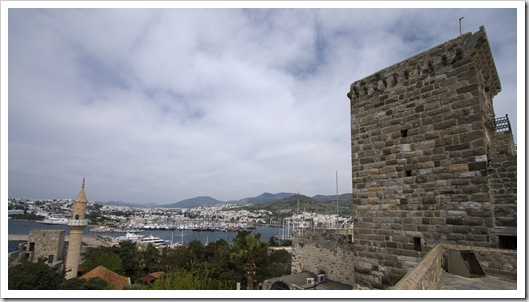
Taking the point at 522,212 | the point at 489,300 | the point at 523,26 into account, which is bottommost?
the point at 489,300

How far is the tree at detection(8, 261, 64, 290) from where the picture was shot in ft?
49.2

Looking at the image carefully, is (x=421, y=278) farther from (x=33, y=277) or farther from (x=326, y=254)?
(x=33, y=277)

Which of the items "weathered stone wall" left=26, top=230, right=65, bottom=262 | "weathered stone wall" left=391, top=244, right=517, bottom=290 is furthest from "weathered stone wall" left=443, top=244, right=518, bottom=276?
"weathered stone wall" left=26, top=230, right=65, bottom=262

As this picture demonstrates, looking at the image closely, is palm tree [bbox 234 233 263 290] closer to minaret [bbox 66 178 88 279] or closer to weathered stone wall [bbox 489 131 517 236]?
weathered stone wall [bbox 489 131 517 236]

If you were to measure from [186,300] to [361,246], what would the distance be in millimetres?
4212

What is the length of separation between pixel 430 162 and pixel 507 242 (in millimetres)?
1720

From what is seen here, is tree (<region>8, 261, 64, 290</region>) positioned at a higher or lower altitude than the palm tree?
lower

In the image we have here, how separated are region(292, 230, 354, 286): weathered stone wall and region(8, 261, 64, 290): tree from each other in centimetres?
1324

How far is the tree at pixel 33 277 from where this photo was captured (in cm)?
1501

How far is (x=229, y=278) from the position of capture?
886 inches

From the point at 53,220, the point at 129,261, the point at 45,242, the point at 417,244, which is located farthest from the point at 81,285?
the point at 53,220

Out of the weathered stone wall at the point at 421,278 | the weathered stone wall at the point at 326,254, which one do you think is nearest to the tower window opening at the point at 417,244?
the weathered stone wall at the point at 421,278

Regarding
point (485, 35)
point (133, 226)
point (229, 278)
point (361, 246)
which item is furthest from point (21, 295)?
point (133, 226)

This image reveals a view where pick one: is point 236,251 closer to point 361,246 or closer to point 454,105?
point 361,246
